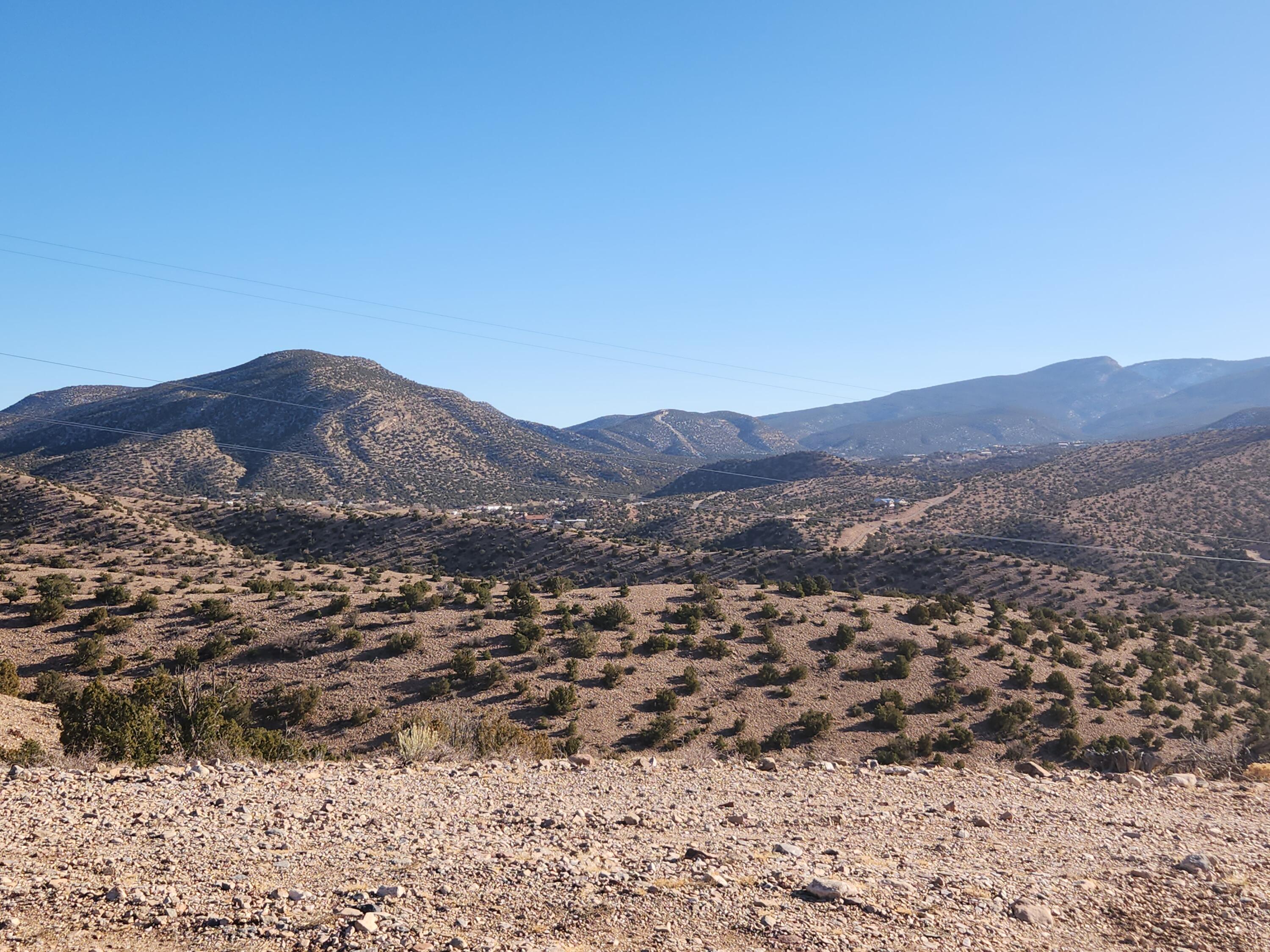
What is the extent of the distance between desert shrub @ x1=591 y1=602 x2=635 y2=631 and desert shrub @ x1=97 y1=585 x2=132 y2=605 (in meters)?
18.8

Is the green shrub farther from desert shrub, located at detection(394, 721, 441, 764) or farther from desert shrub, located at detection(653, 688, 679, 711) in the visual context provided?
desert shrub, located at detection(653, 688, 679, 711)

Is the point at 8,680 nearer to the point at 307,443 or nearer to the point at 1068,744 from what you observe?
the point at 1068,744

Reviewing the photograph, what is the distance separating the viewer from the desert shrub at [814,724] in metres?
23.3

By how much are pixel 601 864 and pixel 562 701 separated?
16036mm

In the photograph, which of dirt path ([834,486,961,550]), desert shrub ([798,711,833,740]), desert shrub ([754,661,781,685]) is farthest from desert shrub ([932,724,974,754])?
dirt path ([834,486,961,550])

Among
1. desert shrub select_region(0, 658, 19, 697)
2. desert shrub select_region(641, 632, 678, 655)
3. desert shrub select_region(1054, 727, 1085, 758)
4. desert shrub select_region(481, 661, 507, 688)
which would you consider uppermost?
desert shrub select_region(0, 658, 19, 697)

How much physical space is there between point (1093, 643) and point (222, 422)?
135632 mm

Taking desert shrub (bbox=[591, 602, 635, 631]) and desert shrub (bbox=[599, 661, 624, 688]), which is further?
desert shrub (bbox=[591, 602, 635, 631])

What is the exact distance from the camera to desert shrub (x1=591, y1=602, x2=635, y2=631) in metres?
30.8

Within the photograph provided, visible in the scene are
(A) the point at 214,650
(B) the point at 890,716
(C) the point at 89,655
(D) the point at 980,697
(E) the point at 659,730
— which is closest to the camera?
(E) the point at 659,730

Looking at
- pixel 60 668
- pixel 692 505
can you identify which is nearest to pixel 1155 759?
pixel 60 668

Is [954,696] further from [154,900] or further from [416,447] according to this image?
[416,447]

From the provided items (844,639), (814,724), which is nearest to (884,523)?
(844,639)

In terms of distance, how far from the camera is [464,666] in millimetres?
25094
